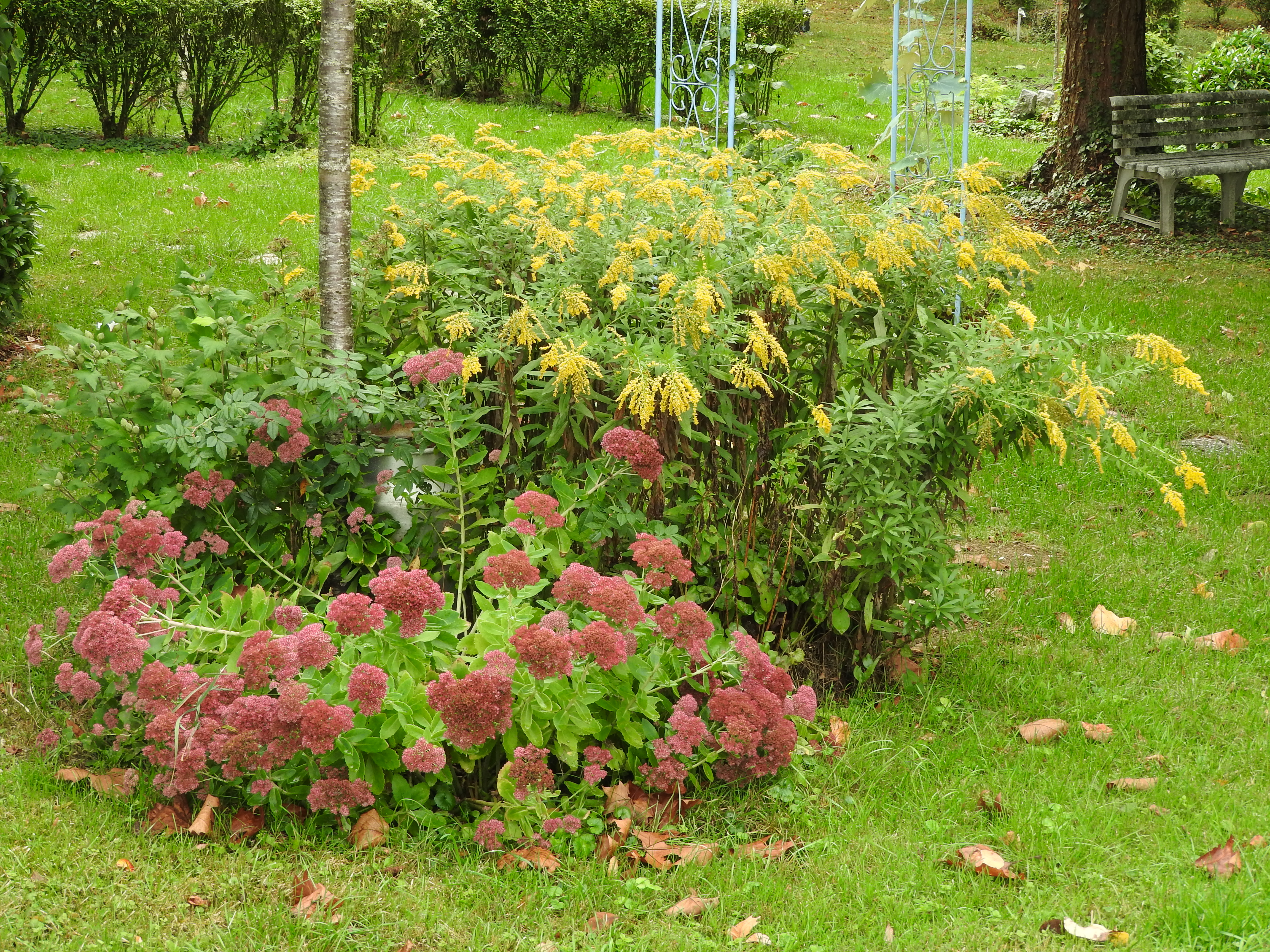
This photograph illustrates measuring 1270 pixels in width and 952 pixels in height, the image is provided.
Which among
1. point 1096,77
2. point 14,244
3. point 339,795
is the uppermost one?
point 1096,77

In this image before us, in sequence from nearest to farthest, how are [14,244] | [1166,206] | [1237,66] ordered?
[14,244]
[1166,206]
[1237,66]

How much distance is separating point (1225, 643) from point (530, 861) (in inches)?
97.7

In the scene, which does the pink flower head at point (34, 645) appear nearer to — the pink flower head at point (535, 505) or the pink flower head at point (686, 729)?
the pink flower head at point (535, 505)

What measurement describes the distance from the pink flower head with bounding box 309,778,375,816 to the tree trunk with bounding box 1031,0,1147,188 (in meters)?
9.88

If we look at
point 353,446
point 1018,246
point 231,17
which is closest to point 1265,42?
point 231,17

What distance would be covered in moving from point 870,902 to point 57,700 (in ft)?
7.53

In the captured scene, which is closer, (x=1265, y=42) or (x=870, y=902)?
(x=870, y=902)

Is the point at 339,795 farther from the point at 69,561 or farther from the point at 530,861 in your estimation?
the point at 69,561

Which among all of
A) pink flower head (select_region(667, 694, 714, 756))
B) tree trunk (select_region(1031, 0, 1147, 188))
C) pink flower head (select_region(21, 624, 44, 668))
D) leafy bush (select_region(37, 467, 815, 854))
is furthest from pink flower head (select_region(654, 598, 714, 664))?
tree trunk (select_region(1031, 0, 1147, 188))

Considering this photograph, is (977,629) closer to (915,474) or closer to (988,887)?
(915,474)

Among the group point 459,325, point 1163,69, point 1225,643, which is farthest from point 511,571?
point 1163,69

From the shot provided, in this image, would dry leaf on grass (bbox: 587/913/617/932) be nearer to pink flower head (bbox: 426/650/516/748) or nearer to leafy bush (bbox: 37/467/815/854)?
leafy bush (bbox: 37/467/815/854)

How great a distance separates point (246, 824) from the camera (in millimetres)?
2639

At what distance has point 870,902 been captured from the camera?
2502 millimetres
